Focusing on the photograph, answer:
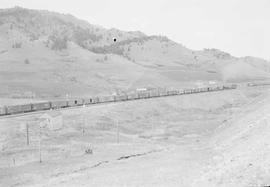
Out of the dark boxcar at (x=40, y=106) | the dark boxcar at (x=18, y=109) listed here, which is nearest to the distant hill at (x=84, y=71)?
the dark boxcar at (x=40, y=106)

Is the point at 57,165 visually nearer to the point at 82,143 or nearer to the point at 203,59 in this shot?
the point at 82,143

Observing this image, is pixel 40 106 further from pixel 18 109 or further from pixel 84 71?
pixel 84 71

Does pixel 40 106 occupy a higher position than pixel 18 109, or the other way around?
pixel 40 106

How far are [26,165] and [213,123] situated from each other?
35278 millimetres

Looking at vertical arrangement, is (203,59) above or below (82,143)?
above

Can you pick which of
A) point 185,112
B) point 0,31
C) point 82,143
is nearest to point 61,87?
point 185,112

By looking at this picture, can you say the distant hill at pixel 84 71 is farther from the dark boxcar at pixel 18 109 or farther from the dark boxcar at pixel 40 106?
the dark boxcar at pixel 18 109

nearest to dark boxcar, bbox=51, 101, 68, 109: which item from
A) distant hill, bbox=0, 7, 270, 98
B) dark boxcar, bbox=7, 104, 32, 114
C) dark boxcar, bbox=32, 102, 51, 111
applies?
dark boxcar, bbox=32, 102, 51, 111

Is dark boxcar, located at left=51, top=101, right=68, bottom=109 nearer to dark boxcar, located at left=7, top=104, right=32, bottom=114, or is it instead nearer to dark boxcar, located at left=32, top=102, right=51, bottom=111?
dark boxcar, located at left=32, top=102, right=51, bottom=111

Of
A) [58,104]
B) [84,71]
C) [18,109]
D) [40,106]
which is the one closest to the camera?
[18,109]

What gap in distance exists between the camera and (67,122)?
58625 mm

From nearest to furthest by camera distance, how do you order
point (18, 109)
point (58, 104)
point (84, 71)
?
1. point (18, 109)
2. point (58, 104)
3. point (84, 71)

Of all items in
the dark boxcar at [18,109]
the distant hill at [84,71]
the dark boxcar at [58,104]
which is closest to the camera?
the dark boxcar at [18,109]

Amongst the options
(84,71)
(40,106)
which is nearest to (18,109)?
(40,106)
